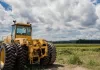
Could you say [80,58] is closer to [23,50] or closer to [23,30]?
[23,30]

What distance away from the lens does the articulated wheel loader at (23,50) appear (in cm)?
1501

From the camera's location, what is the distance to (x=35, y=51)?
15.7 metres

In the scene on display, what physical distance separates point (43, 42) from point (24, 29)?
80.8 inches

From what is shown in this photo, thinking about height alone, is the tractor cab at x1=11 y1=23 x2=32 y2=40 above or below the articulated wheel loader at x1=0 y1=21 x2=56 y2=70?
above

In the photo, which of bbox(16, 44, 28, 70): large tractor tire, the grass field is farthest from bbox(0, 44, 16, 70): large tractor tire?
the grass field

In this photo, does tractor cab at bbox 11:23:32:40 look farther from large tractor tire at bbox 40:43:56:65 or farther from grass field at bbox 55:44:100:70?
grass field at bbox 55:44:100:70

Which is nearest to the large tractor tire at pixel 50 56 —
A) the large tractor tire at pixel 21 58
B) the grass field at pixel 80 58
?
the large tractor tire at pixel 21 58

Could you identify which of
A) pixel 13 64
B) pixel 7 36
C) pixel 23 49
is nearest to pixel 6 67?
pixel 13 64

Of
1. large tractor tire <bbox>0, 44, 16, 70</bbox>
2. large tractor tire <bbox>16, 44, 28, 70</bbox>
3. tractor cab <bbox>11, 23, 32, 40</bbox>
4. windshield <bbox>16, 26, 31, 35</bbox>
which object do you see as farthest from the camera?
windshield <bbox>16, 26, 31, 35</bbox>

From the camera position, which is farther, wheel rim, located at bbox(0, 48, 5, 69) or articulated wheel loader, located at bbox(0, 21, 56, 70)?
wheel rim, located at bbox(0, 48, 5, 69)

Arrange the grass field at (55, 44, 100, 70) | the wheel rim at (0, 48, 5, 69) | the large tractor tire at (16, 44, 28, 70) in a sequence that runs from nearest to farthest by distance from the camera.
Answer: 1. the large tractor tire at (16, 44, 28, 70)
2. the wheel rim at (0, 48, 5, 69)
3. the grass field at (55, 44, 100, 70)

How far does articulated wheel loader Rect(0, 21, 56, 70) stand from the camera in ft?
49.2

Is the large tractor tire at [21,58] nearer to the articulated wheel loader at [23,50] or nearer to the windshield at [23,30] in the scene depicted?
the articulated wheel loader at [23,50]

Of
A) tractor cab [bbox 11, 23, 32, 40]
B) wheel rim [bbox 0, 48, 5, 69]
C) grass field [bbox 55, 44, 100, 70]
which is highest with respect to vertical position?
tractor cab [bbox 11, 23, 32, 40]
